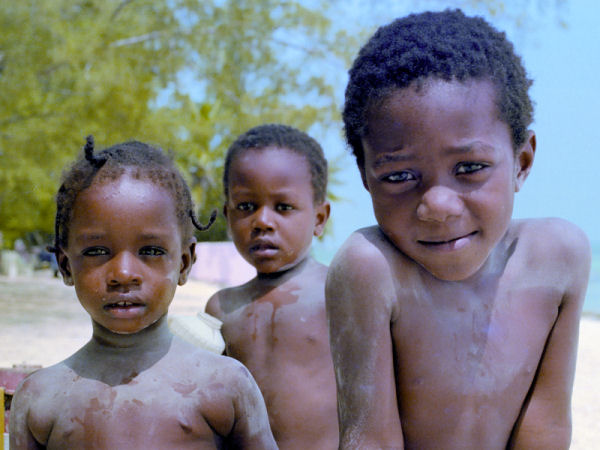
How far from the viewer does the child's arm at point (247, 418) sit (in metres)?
1.87

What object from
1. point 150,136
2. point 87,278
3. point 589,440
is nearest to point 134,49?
point 150,136

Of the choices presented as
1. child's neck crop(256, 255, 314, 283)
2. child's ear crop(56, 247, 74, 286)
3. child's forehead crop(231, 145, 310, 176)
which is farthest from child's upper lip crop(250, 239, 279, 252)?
child's ear crop(56, 247, 74, 286)

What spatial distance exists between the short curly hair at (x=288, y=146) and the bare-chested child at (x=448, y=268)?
125cm

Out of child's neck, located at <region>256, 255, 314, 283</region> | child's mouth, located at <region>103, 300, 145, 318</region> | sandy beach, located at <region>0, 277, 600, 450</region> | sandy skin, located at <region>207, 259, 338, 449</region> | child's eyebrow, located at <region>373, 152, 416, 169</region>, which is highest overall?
child's eyebrow, located at <region>373, 152, 416, 169</region>

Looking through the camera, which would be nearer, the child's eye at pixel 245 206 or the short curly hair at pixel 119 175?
the short curly hair at pixel 119 175

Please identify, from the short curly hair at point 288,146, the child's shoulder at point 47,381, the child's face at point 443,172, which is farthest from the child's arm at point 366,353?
the short curly hair at point 288,146

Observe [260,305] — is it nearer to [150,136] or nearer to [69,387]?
[69,387]

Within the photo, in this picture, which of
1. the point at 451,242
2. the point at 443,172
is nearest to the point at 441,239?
the point at 451,242

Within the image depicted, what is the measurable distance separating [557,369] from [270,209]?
1419 millimetres

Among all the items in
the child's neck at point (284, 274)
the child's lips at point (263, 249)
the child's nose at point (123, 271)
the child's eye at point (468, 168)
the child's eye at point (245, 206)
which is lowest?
the child's neck at point (284, 274)

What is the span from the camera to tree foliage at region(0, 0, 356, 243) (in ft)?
34.1

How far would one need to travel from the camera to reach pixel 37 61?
1031 centimetres

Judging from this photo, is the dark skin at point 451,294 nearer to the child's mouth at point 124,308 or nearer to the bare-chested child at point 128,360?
the bare-chested child at point 128,360

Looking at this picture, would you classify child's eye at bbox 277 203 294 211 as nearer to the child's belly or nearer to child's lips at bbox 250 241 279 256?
child's lips at bbox 250 241 279 256
